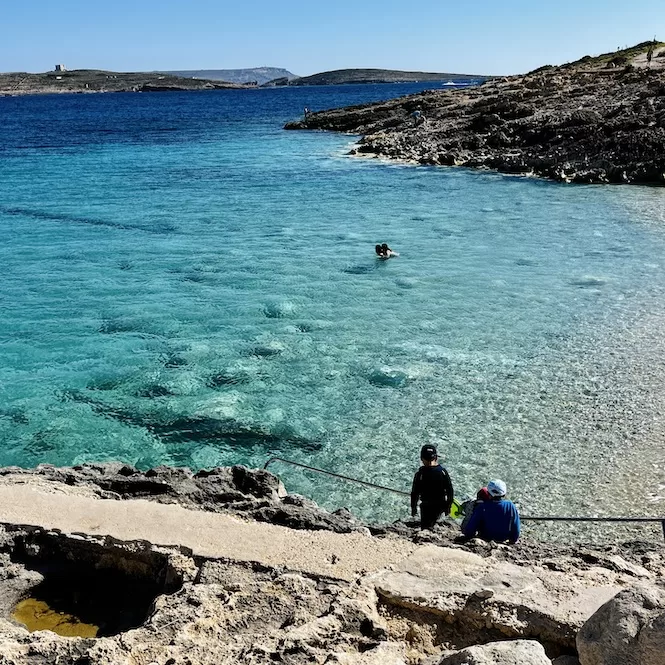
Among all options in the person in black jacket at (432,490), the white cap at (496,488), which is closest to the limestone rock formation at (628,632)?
the white cap at (496,488)

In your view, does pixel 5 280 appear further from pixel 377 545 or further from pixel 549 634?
pixel 549 634

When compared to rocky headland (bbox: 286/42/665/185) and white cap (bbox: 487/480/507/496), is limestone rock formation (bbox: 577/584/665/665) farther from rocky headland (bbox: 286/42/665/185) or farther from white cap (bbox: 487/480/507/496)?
rocky headland (bbox: 286/42/665/185)

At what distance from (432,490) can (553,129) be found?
38.1 metres

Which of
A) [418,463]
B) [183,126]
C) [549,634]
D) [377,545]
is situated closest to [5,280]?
[418,463]

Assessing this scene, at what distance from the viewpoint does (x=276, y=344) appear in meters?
16.1

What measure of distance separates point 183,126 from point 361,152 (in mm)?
39539

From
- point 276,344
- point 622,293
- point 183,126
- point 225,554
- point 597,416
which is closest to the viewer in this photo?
point 225,554

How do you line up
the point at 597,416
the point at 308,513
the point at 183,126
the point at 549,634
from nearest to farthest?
Answer: the point at 549,634
the point at 308,513
the point at 597,416
the point at 183,126

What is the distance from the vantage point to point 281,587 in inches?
270

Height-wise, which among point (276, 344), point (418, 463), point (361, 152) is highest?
point (361, 152)

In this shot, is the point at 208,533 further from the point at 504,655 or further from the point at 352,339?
the point at 352,339

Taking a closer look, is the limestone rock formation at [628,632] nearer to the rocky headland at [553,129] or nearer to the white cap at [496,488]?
the white cap at [496,488]

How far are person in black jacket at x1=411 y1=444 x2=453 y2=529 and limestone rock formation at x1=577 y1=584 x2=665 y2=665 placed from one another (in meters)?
3.59

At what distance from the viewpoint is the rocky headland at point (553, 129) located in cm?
3638
